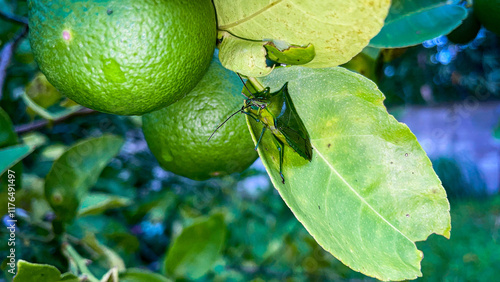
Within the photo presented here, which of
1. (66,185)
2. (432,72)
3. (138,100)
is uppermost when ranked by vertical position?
(138,100)

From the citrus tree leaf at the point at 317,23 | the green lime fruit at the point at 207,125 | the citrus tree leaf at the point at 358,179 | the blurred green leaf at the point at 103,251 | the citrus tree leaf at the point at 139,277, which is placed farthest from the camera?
the blurred green leaf at the point at 103,251

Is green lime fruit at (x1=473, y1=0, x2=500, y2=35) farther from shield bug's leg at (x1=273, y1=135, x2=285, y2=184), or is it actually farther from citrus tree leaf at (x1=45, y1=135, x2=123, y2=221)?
citrus tree leaf at (x1=45, y1=135, x2=123, y2=221)

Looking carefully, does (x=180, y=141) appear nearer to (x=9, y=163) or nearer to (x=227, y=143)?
(x=227, y=143)

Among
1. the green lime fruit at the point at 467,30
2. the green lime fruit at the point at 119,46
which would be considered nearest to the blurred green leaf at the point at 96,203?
the green lime fruit at the point at 119,46

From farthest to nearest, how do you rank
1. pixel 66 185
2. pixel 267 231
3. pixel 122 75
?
pixel 267 231 → pixel 66 185 → pixel 122 75

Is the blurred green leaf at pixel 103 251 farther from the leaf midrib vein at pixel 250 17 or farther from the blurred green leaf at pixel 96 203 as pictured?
the leaf midrib vein at pixel 250 17

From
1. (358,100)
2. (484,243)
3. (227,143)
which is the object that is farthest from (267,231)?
(484,243)

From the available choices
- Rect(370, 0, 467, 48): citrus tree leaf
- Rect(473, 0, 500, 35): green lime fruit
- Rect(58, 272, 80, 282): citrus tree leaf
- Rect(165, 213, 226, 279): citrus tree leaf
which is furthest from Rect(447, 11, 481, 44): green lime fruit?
Rect(58, 272, 80, 282): citrus tree leaf

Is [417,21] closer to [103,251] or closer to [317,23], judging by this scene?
[317,23]
